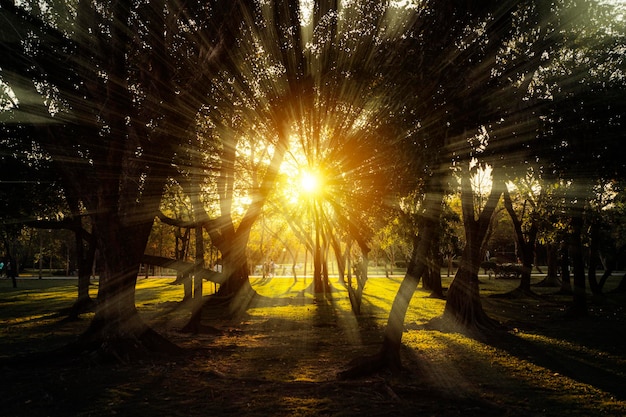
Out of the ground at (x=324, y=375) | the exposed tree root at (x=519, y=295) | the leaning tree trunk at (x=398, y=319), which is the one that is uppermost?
the leaning tree trunk at (x=398, y=319)

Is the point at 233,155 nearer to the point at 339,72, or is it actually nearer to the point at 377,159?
the point at 339,72

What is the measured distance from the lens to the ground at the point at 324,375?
8.82 meters

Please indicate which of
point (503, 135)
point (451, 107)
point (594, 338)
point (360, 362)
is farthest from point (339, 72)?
point (594, 338)

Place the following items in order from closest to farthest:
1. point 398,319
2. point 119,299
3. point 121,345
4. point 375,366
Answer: point 375,366, point 398,319, point 121,345, point 119,299

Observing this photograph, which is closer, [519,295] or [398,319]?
[398,319]

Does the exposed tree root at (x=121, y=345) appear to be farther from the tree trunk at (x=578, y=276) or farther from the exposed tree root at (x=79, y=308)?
the tree trunk at (x=578, y=276)

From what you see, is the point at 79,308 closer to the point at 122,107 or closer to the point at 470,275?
the point at 122,107

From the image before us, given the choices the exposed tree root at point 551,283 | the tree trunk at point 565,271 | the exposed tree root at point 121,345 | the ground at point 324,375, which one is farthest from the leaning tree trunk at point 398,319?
the exposed tree root at point 551,283

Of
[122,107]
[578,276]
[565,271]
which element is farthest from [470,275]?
[565,271]

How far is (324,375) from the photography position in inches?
450

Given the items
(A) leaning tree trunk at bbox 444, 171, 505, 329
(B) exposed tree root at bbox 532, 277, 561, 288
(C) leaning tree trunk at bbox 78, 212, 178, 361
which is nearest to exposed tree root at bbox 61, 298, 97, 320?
(C) leaning tree trunk at bbox 78, 212, 178, 361

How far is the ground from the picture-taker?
28.9ft

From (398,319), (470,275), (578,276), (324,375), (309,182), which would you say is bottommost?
(324,375)

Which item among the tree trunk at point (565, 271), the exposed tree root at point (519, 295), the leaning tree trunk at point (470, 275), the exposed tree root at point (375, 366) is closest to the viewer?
the exposed tree root at point (375, 366)
